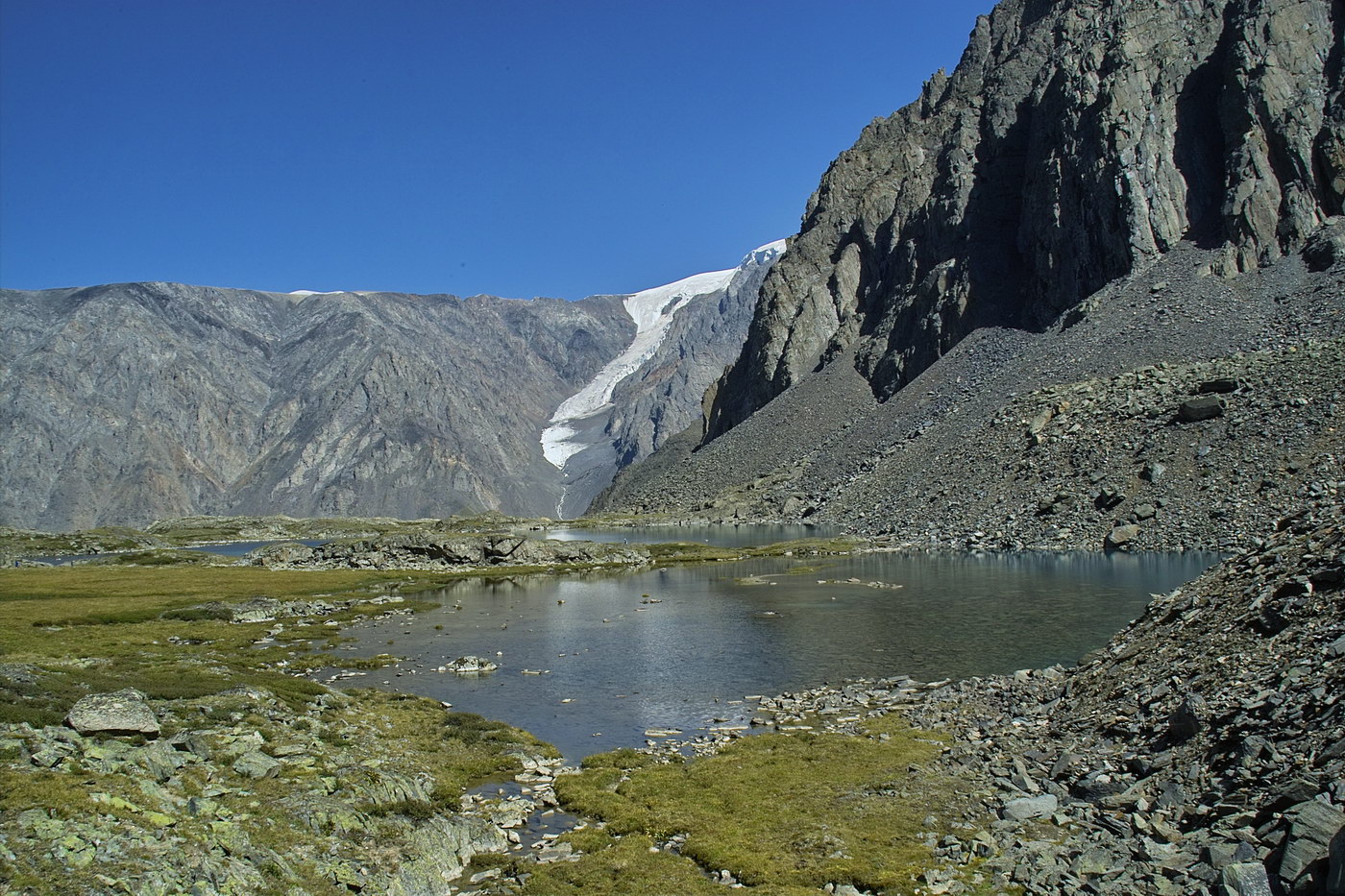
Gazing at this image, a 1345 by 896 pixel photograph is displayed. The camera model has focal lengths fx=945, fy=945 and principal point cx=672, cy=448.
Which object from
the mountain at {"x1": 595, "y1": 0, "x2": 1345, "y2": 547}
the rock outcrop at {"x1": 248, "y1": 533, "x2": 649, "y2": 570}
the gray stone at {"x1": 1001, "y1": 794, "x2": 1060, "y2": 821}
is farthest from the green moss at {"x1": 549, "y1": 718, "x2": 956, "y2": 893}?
the rock outcrop at {"x1": 248, "y1": 533, "x2": 649, "y2": 570}

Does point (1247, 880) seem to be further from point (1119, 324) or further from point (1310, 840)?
point (1119, 324)

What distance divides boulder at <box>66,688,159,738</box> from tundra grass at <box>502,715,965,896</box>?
1080 cm

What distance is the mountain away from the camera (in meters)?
89.0

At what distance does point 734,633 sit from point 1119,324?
106 m

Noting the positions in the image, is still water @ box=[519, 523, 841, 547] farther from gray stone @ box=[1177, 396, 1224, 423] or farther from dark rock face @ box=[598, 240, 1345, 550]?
gray stone @ box=[1177, 396, 1224, 423]

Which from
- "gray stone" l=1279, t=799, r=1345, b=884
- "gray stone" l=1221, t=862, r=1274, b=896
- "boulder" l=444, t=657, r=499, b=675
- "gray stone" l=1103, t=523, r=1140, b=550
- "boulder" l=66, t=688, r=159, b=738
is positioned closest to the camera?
"gray stone" l=1279, t=799, r=1345, b=884

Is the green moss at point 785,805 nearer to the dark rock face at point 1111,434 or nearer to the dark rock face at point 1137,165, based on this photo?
the dark rock face at point 1111,434

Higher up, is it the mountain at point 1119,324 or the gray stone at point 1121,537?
the mountain at point 1119,324

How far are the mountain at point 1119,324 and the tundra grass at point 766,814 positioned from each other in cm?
5937

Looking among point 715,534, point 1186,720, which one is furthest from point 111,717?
point 715,534

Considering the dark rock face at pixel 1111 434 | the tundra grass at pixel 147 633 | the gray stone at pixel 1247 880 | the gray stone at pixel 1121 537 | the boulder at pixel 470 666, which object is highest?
the dark rock face at pixel 1111 434

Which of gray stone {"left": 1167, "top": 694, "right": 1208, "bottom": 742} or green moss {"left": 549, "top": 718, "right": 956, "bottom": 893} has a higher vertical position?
gray stone {"left": 1167, "top": 694, "right": 1208, "bottom": 742}

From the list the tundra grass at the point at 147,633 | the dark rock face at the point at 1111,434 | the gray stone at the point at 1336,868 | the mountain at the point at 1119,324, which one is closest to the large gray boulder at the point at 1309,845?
the gray stone at the point at 1336,868

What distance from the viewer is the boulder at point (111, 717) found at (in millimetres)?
22828
